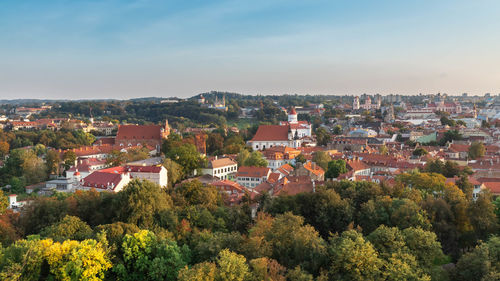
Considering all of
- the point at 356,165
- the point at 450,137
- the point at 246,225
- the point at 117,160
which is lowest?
the point at 246,225

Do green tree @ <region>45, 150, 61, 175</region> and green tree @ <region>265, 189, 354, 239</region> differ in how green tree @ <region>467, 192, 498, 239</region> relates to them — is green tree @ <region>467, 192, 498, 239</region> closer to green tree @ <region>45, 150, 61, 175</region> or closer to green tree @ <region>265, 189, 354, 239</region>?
green tree @ <region>265, 189, 354, 239</region>

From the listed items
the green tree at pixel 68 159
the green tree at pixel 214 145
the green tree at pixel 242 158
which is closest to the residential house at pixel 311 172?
the green tree at pixel 242 158

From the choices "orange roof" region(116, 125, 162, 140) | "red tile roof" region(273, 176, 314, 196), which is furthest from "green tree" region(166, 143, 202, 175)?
"orange roof" region(116, 125, 162, 140)

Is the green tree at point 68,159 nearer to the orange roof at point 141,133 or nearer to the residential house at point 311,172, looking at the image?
the orange roof at point 141,133

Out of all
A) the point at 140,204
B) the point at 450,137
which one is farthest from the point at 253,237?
the point at 450,137

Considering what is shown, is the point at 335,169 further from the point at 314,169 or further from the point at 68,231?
the point at 68,231

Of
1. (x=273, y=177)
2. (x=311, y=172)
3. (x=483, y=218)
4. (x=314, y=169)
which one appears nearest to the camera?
(x=483, y=218)

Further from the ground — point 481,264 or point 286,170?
point 286,170
